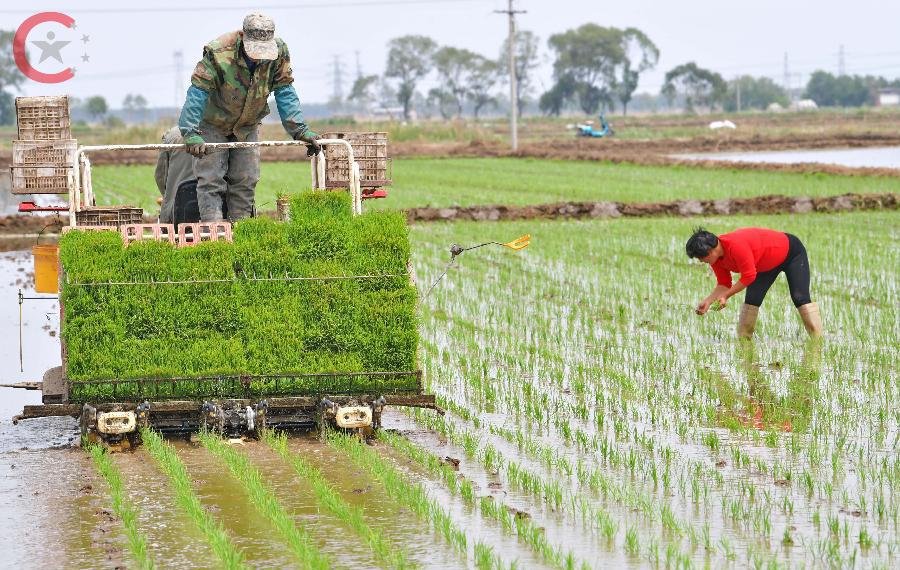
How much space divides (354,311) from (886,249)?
33.3 feet

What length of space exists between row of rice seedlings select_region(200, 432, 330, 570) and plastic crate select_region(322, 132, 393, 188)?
217 centimetres

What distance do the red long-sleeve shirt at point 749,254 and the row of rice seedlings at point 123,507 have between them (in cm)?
426

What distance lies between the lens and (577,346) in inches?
408

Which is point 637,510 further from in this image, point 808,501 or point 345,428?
point 345,428

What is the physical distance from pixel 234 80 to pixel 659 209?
1463 centimetres

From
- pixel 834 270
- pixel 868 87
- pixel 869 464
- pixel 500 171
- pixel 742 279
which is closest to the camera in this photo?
pixel 869 464

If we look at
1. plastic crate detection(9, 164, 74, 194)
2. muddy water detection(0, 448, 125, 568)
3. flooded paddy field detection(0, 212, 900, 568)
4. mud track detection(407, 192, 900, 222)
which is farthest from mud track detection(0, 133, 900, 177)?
muddy water detection(0, 448, 125, 568)

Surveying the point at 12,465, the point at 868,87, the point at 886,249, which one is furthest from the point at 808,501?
the point at 868,87

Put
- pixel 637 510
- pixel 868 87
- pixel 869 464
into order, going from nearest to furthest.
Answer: pixel 637 510, pixel 869 464, pixel 868 87

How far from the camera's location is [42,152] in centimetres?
909

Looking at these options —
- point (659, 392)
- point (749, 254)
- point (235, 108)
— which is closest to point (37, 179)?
point (235, 108)

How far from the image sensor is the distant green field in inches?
998

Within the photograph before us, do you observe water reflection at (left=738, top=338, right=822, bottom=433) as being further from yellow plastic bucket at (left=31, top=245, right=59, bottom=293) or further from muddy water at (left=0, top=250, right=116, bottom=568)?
yellow plastic bucket at (left=31, top=245, right=59, bottom=293)

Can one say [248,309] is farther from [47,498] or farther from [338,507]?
[338,507]
